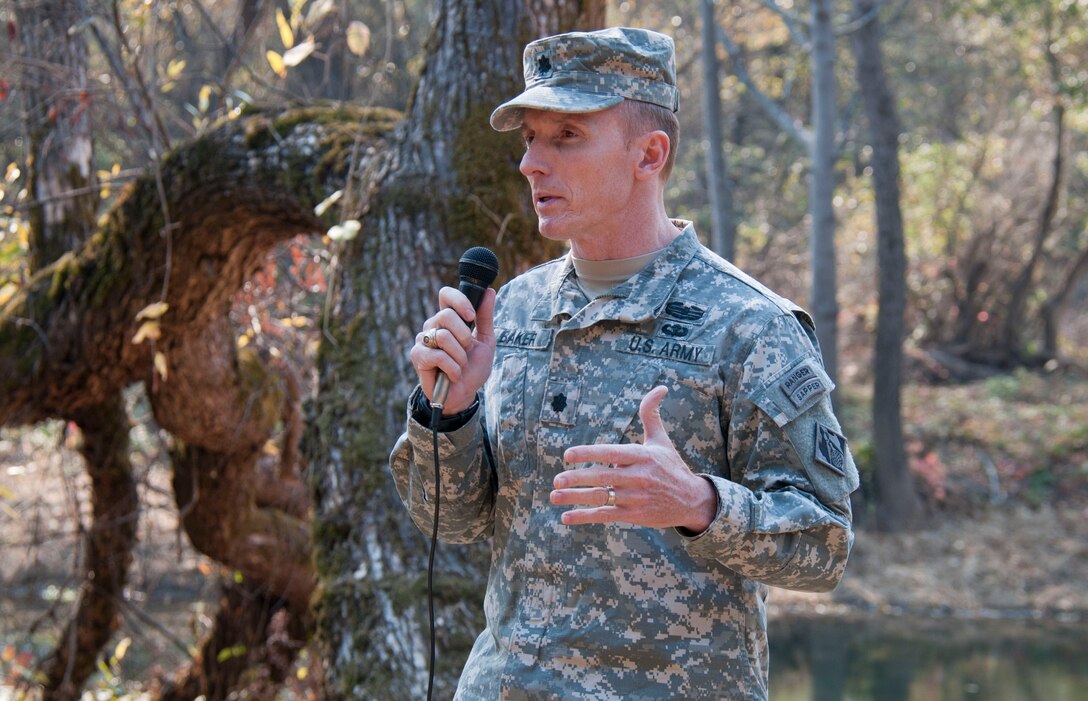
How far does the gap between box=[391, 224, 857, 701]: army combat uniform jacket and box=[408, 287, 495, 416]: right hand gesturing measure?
0.32ft

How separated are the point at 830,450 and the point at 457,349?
2.20 feet

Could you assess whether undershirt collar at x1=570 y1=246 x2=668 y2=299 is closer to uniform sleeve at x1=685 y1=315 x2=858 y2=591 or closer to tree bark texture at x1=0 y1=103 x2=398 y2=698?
uniform sleeve at x1=685 y1=315 x2=858 y2=591

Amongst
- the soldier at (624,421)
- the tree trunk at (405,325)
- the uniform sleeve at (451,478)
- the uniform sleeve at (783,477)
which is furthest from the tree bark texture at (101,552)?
the uniform sleeve at (783,477)

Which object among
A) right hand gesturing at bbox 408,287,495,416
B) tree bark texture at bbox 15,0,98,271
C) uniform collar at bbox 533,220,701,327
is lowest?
right hand gesturing at bbox 408,287,495,416

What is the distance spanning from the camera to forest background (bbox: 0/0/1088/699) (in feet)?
13.4

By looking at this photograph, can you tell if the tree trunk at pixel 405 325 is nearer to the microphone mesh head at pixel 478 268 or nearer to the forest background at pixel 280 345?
the forest background at pixel 280 345

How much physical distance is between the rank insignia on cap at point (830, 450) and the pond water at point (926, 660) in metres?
7.96

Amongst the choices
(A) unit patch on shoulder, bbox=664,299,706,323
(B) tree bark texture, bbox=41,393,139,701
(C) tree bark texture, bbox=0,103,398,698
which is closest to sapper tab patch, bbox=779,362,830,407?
(A) unit patch on shoulder, bbox=664,299,706,323

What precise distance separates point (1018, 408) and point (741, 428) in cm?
1612

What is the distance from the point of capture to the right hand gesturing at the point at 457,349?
7.15 ft

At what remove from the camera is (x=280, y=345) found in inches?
256

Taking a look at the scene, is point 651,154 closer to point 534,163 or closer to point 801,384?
point 534,163

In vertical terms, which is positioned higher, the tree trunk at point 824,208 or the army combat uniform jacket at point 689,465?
the tree trunk at point 824,208

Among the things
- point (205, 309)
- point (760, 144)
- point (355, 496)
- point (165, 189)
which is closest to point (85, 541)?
point (205, 309)
